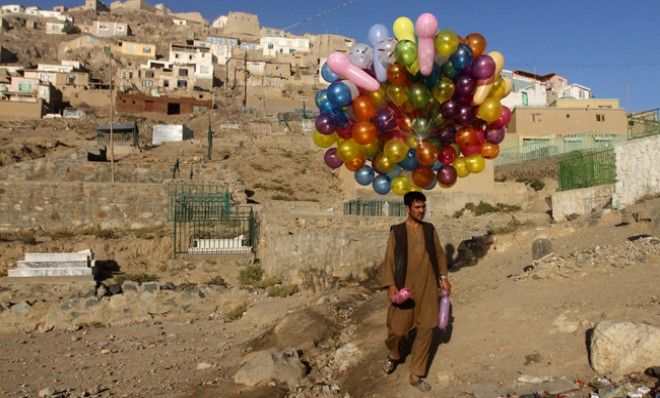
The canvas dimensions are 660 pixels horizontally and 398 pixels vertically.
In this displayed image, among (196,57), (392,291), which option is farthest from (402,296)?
(196,57)

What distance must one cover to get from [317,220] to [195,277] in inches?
136

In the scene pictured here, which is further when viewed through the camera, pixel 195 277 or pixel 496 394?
pixel 195 277

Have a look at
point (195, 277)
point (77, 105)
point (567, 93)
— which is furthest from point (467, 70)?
point (77, 105)

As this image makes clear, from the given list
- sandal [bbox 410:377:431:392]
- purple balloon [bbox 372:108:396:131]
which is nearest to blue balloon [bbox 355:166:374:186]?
purple balloon [bbox 372:108:396:131]

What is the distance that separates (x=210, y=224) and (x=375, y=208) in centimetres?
522

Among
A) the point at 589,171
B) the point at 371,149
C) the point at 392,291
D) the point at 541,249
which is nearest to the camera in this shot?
the point at 392,291

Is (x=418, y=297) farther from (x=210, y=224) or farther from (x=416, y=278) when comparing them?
(x=210, y=224)

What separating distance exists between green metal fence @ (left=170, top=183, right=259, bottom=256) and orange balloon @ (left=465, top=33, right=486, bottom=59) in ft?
34.6

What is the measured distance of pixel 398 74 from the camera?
7312 mm

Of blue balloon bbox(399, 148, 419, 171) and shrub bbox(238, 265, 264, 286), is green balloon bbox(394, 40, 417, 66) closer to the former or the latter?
blue balloon bbox(399, 148, 419, 171)

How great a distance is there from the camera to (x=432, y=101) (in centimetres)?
748

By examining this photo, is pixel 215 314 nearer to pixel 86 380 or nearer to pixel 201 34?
pixel 86 380

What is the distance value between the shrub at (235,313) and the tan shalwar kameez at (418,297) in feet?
22.1

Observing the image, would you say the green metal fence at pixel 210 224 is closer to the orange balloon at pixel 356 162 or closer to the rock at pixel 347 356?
the orange balloon at pixel 356 162
